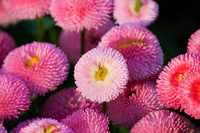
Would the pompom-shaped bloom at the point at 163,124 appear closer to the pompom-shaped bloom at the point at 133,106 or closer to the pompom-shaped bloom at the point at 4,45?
the pompom-shaped bloom at the point at 133,106

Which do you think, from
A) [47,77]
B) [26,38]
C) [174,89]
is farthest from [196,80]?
[26,38]

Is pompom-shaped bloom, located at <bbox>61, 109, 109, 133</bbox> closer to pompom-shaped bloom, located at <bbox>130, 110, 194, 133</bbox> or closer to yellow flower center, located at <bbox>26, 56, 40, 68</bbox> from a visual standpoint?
pompom-shaped bloom, located at <bbox>130, 110, 194, 133</bbox>

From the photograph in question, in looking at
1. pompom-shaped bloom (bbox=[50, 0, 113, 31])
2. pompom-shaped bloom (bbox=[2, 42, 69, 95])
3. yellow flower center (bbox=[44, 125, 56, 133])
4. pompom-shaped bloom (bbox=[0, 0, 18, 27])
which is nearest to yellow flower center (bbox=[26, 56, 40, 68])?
pompom-shaped bloom (bbox=[2, 42, 69, 95])

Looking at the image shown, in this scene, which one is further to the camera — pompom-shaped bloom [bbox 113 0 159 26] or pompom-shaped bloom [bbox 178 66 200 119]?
pompom-shaped bloom [bbox 113 0 159 26]

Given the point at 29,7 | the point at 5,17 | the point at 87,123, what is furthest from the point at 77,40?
the point at 87,123

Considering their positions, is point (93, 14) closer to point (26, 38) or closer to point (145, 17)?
point (145, 17)

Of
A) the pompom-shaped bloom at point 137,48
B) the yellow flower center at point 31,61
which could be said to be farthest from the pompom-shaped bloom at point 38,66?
the pompom-shaped bloom at point 137,48
